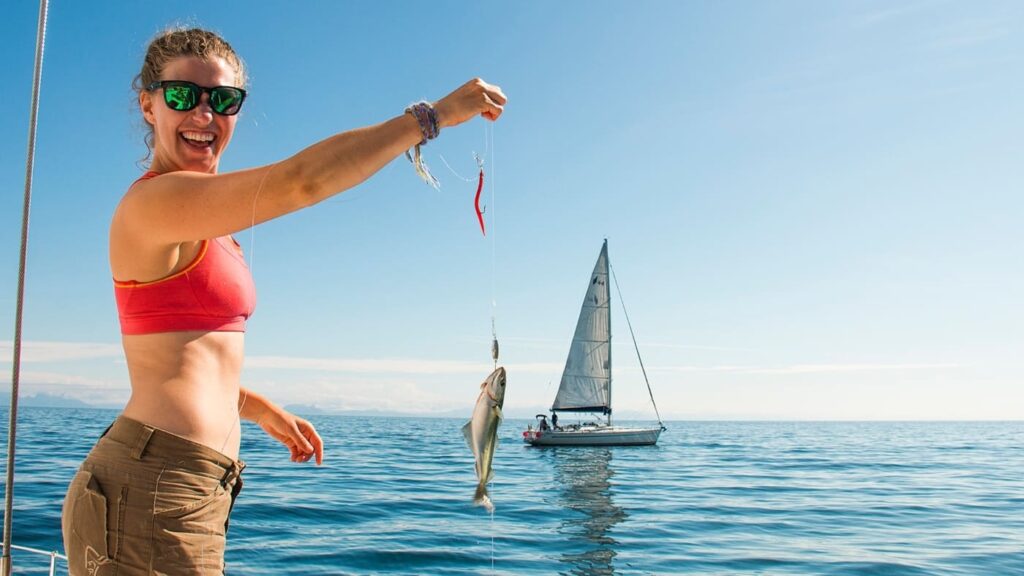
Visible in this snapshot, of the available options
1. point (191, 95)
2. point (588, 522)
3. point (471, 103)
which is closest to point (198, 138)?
point (191, 95)

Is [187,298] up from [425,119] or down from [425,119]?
down

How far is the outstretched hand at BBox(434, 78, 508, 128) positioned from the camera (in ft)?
5.65

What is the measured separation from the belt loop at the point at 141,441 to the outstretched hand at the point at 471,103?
1.02 metres

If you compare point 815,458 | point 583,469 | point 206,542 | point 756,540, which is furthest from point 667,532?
point 815,458

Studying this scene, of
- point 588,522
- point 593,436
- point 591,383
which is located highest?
point 591,383

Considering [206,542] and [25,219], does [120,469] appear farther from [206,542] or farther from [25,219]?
[25,219]

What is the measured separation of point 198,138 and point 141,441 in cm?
79

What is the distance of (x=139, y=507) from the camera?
5.83 feet

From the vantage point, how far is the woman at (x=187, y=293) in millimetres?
1554

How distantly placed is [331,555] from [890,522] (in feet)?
38.1

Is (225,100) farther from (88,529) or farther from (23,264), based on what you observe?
(88,529)

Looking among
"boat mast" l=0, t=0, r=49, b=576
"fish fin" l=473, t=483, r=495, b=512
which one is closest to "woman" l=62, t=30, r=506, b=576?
"boat mast" l=0, t=0, r=49, b=576

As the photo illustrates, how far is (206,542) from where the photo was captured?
74.5 inches

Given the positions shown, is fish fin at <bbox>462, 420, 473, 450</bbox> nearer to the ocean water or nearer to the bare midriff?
the bare midriff
